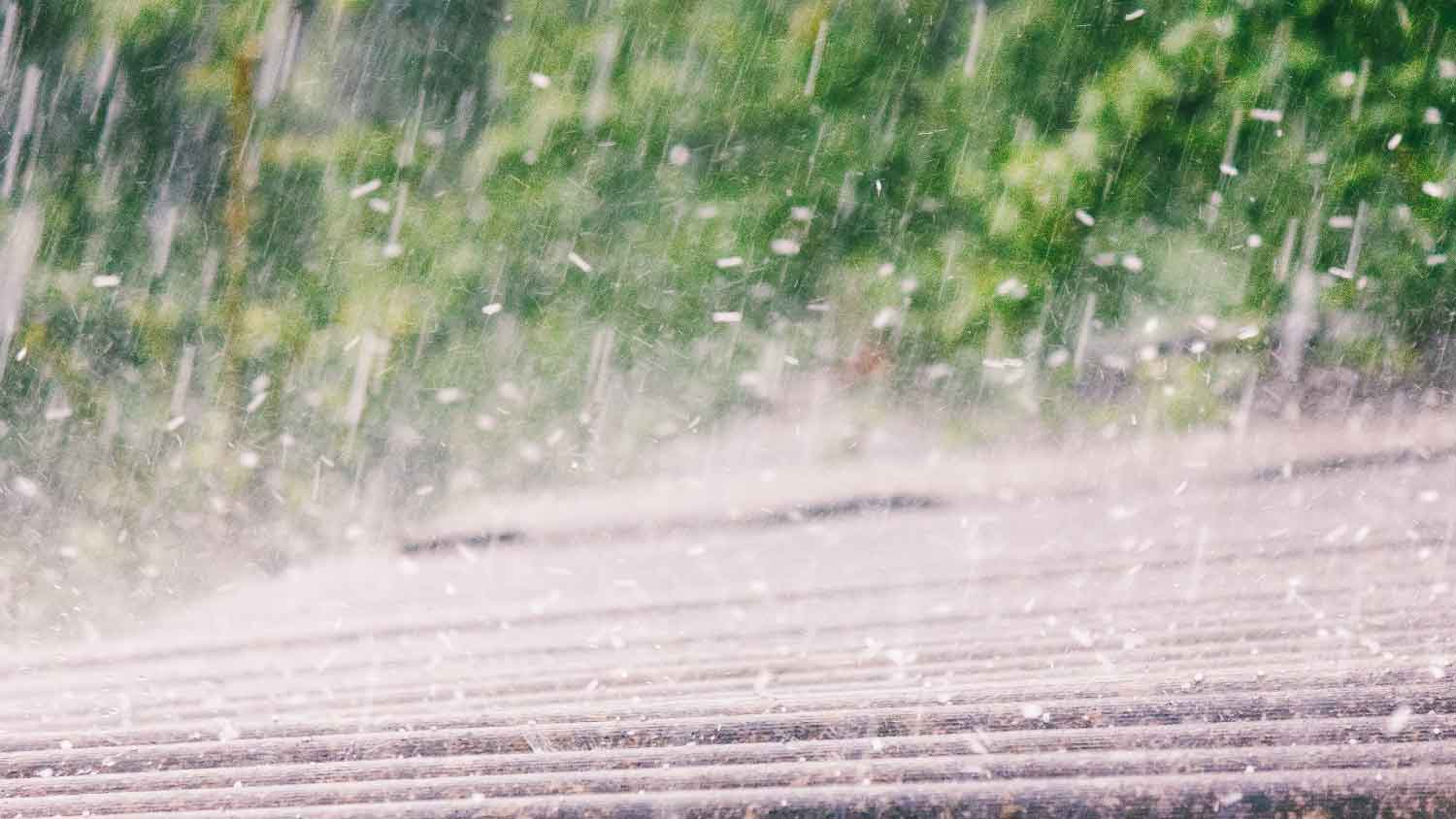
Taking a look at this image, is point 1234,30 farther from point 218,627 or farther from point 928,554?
point 218,627

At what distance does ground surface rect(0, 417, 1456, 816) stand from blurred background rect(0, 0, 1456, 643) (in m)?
1.55

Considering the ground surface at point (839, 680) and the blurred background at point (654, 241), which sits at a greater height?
the blurred background at point (654, 241)

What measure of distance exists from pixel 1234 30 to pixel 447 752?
432cm

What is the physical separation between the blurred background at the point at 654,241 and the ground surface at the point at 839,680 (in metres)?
1.55

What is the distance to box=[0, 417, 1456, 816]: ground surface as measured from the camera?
1.44 meters

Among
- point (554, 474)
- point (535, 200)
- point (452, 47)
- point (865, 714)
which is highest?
point (452, 47)

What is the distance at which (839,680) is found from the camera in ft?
6.72

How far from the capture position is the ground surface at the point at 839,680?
1.44 m

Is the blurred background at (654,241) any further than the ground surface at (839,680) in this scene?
Yes

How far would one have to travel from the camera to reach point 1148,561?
3.04 m

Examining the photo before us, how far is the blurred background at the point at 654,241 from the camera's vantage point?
4.79m

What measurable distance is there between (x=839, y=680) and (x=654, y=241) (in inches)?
148

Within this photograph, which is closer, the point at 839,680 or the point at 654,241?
the point at 839,680

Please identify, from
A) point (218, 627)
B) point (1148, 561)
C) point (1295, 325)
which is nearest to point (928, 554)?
point (1148, 561)
